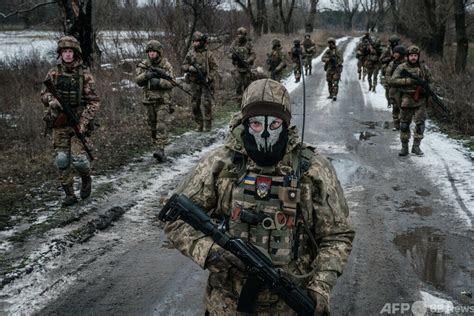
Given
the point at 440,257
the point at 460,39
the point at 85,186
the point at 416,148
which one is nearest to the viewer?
the point at 440,257

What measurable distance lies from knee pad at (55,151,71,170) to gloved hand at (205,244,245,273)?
13.3 ft

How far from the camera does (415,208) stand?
6285 mm

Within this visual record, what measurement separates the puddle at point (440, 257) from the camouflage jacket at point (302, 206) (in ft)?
7.53

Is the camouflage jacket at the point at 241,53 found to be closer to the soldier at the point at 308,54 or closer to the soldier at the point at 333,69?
the soldier at the point at 333,69

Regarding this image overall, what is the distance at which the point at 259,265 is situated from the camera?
2.22 m

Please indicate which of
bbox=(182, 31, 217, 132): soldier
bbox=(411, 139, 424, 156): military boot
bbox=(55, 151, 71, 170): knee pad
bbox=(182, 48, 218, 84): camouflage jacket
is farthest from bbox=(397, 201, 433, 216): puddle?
bbox=(182, 48, 218, 84): camouflage jacket

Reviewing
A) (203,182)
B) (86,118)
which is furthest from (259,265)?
(86,118)

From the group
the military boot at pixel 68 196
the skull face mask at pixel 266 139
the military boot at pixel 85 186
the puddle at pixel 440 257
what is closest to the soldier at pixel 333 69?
the puddle at pixel 440 257

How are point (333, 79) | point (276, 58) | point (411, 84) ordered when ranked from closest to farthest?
point (411, 84), point (276, 58), point (333, 79)

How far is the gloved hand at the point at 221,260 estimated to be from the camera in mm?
2264

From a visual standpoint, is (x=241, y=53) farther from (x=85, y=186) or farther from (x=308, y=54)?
(x=308, y=54)

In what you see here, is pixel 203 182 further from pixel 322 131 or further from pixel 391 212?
pixel 322 131

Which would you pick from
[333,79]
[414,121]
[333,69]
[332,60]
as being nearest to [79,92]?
[414,121]

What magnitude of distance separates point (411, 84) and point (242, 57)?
5304 millimetres
